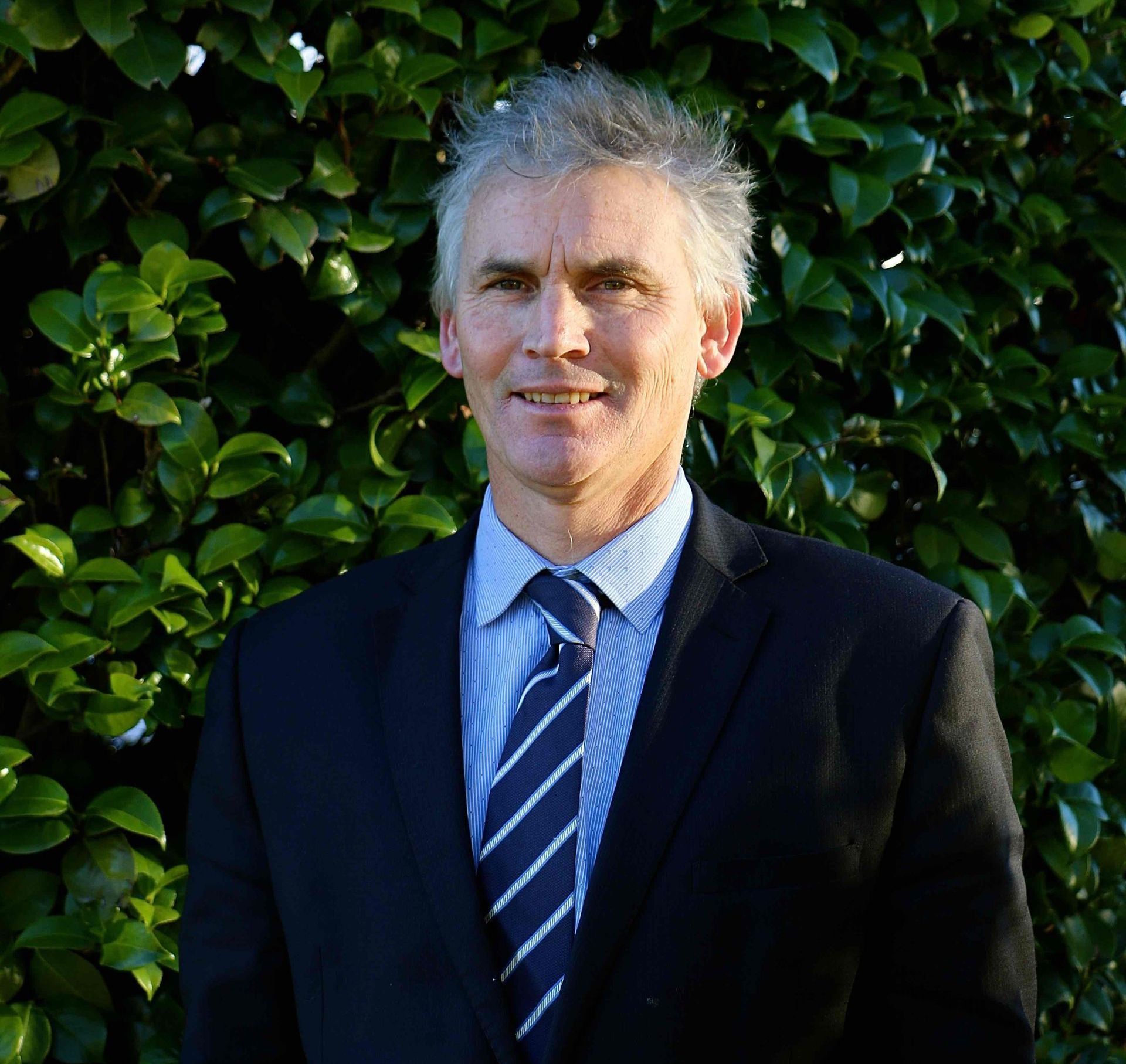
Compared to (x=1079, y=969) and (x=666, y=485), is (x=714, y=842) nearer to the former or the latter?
(x=666, y=485)

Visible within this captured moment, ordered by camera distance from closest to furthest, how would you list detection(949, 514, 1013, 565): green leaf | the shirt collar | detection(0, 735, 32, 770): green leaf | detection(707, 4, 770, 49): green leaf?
1. the shirt collar
2. detection(0, 735, 32, 770): green leaf
3. detection(707, 4, 770, 49): green leaf
4. detection(949, 514, 1013, 565): green leaf

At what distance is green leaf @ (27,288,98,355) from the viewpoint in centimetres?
189

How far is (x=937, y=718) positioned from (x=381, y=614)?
30.7 inches

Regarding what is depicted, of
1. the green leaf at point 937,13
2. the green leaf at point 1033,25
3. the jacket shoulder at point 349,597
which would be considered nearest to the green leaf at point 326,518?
the jacket shoulder at point 349,597

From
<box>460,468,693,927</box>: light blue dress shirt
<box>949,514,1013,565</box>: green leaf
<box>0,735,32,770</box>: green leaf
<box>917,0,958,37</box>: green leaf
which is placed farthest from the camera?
<box>949,514,1013,565</box>: green leaf

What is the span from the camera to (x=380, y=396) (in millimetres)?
2174

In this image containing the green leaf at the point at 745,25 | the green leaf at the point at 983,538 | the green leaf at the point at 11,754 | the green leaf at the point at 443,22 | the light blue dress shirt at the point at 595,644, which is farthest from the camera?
the green leaf at the point at 983,538

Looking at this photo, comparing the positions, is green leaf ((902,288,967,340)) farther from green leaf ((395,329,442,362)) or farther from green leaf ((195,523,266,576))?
green leaf ((195,523,266,576))

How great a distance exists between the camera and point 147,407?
1918 millimetres

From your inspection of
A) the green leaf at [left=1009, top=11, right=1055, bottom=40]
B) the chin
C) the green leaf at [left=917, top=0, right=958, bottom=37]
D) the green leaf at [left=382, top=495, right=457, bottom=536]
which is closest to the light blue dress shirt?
the chin

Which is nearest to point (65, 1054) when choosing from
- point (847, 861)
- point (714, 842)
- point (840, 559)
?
point (714, 842)

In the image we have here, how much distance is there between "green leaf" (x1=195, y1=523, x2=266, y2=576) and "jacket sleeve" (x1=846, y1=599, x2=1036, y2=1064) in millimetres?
1045

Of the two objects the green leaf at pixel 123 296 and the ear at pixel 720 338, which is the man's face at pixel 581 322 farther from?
the green leaf at pixel 123 296

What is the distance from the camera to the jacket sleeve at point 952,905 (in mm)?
1567
